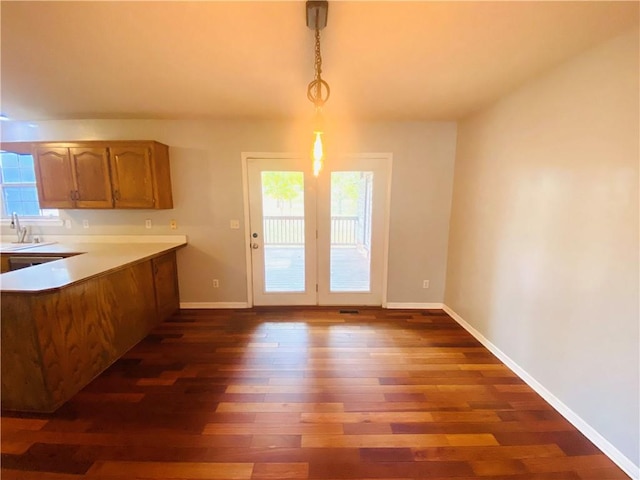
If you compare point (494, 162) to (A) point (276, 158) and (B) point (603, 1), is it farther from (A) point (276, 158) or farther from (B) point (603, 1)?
(A) point (276, 158)

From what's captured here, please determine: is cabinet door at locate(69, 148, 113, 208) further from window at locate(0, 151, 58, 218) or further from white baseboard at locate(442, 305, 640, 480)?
white baseboard at locate(442, 305, 640, 480)

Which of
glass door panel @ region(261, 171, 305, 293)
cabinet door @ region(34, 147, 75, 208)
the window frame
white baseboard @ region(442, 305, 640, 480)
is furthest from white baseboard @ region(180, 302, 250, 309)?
white baseboard @ region(442, 305, 640, 480)

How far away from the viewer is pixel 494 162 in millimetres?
2496

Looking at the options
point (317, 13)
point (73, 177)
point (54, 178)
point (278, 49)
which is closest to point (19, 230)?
point (54, 178)

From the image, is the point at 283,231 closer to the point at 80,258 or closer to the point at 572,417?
the point at 80,258

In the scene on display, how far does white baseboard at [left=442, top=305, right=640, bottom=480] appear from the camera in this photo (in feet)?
4.67

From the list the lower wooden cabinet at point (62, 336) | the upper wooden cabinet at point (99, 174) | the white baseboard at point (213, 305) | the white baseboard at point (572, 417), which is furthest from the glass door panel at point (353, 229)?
the lower wooden cabinet at point (62, 336)

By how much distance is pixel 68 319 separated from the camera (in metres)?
1.90

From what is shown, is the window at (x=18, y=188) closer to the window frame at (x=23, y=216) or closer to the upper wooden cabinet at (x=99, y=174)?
the window frame at (x=23, y=216)

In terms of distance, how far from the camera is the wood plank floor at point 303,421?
1.43 metres

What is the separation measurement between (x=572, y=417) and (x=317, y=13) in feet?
9.46

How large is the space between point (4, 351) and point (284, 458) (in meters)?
1.94

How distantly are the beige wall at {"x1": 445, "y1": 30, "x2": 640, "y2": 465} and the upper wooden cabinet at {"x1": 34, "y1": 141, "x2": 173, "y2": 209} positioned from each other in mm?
3572

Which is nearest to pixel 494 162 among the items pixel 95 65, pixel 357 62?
pixel 357 62
